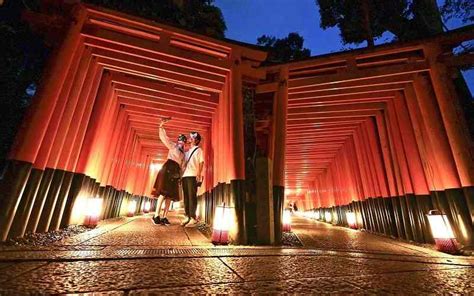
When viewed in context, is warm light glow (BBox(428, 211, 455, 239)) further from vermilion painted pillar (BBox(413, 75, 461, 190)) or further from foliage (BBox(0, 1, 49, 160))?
foliage (BBox(0, 1, 49, 160))

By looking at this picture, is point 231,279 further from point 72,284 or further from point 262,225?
point 262,225

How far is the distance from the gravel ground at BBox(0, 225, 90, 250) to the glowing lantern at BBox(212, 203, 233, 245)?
2321 mm

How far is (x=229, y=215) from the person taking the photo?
174 inches

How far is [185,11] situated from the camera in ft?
43.7

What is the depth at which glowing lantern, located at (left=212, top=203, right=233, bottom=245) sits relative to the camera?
4195mm

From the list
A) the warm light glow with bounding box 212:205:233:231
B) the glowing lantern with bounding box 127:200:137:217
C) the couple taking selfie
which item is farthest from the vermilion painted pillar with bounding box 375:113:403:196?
the glowing lantern with bounding box 127:200:137:217

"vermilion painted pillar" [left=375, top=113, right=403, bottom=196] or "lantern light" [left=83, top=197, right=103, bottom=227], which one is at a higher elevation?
"vermilion painted pillar" [left=375, top=113, right=403, bottom=196]

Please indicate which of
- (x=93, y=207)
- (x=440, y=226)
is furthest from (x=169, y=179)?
(x=440, y=226)

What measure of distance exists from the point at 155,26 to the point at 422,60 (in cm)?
603

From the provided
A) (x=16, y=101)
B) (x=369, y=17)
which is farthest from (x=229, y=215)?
(x=369, y=17)

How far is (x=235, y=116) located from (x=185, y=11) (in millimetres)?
10779

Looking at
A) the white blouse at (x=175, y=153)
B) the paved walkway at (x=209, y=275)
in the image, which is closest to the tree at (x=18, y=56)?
the white blouse at (x=175, y=153)

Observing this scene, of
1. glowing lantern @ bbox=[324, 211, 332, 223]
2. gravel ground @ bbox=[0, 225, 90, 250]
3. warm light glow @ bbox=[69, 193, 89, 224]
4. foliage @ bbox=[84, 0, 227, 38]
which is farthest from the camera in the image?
glowing lantern @ bbox=[324, 211, 332, 223]

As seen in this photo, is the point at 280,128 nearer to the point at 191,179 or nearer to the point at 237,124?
the point at 237,124
